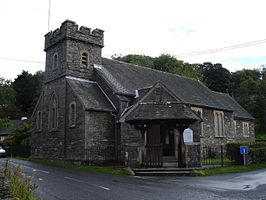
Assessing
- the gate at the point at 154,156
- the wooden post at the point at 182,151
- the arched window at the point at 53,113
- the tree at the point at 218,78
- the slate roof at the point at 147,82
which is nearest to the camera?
the wooden post at the point at 182,151

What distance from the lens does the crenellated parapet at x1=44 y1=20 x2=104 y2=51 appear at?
27969 mm

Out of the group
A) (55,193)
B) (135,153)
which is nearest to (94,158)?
(135,153)

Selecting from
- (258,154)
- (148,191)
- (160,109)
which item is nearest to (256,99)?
(258,154)

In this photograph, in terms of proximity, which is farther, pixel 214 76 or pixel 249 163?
pixel 214 76

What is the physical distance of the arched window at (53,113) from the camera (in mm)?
28516

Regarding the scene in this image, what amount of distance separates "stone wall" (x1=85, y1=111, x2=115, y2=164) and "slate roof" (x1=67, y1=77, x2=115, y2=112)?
0.50 metres

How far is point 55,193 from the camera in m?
11.3

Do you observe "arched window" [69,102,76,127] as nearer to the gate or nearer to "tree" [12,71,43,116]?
the gate

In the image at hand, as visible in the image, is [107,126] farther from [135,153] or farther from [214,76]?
[214,76]

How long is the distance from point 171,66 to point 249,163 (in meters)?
41.9

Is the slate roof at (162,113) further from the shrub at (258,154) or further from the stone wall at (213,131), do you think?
the stone wall at (213,131)

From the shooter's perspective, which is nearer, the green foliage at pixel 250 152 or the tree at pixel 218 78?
the green foliage at pixel 250 152

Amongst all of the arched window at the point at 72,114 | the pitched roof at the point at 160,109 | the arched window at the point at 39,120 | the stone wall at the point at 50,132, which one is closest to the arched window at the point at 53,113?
the stone wall at the point at 50,132

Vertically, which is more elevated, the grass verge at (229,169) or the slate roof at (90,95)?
the slate roof at (90,95)
